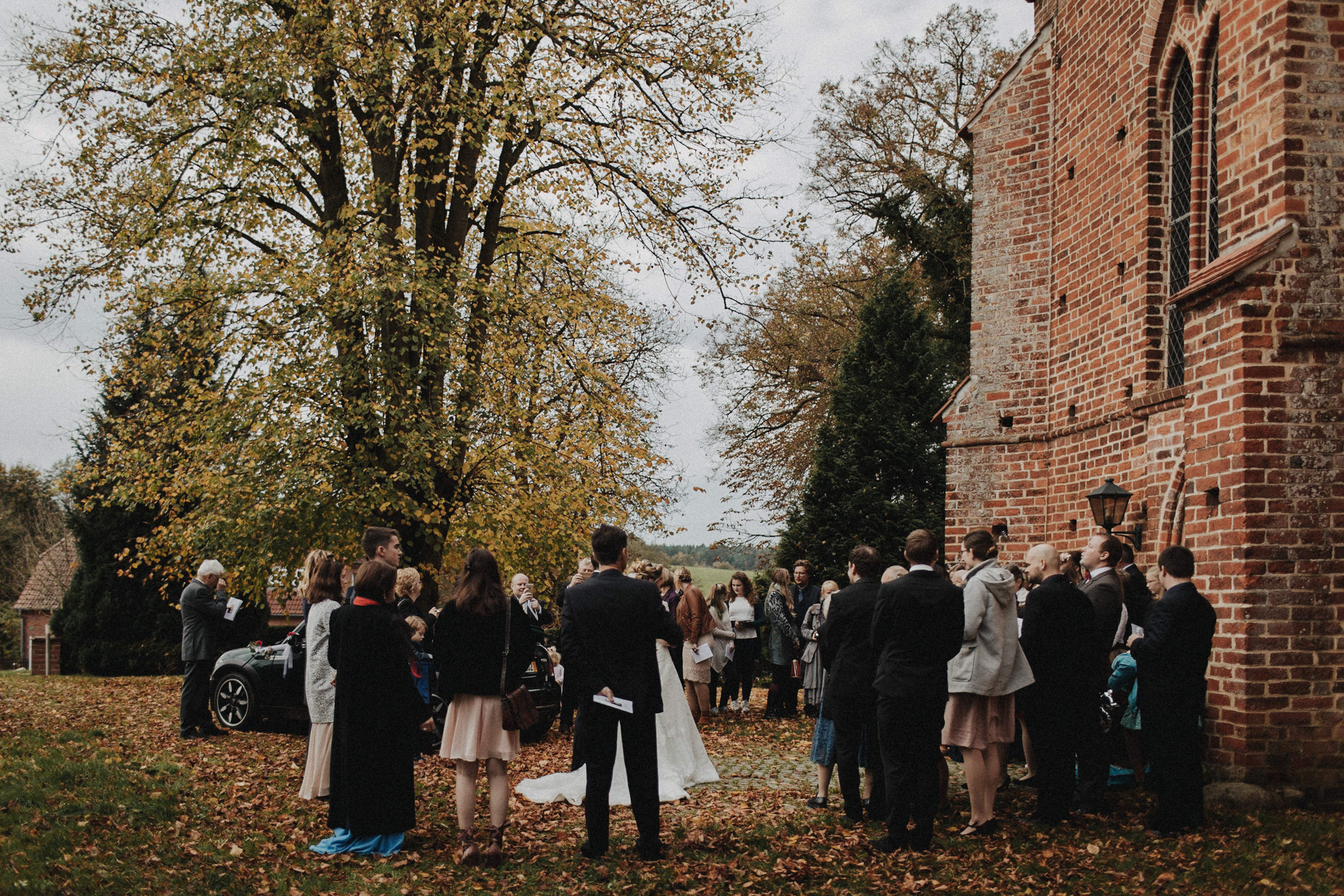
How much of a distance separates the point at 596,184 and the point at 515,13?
2692mm

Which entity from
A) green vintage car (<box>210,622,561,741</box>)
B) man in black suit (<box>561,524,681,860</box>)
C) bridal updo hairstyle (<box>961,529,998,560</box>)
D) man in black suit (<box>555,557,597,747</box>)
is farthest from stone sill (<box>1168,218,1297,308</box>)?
green vintage car (<box>210,622,561,741</box>)

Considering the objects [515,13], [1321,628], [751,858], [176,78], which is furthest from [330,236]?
[1321,628]

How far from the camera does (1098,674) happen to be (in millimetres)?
7395

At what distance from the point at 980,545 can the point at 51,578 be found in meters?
40.5

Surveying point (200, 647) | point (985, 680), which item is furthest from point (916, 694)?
Result: point (200, 647)

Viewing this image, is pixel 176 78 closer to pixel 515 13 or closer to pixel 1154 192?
pixel 515 13

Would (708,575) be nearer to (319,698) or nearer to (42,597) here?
(42,597)

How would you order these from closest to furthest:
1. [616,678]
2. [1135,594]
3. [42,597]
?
1. [616,678]
2. [1135,594]
3. [42,597]

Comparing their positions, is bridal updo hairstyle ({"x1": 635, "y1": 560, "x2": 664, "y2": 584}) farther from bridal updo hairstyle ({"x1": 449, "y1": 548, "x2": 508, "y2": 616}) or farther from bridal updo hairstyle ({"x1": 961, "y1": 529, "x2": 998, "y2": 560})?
bridal updo hairstyle ({"x1": 961, "y1": 529, "x2": 998, "y2": 560})

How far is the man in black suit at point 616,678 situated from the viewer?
6363 mm

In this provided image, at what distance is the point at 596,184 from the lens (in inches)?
635

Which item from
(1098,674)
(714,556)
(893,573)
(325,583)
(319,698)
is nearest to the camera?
(1098,674)

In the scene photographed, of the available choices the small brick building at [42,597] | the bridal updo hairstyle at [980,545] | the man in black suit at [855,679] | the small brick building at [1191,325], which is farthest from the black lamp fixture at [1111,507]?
the small brick building at [42,597]

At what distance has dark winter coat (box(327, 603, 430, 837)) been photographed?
6.53 meters
